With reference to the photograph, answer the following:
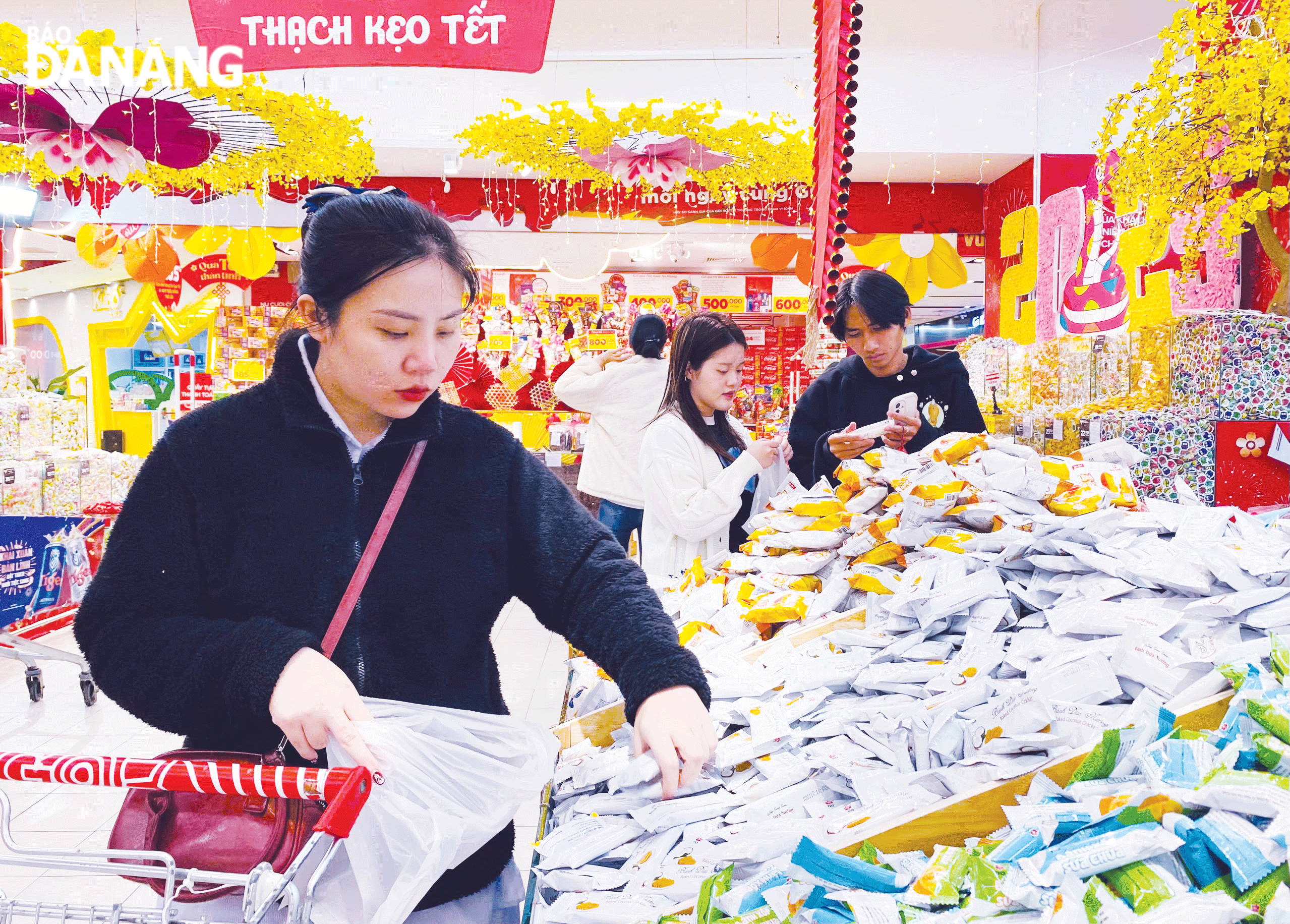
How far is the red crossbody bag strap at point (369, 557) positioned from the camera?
969 millimetres

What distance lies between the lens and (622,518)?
14.1ft

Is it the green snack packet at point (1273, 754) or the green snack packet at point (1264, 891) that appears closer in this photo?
the green snack packet at point (1264, 891)

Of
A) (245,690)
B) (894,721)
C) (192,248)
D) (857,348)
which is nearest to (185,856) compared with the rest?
(245,690)

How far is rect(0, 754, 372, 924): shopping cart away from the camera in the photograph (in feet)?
2.53

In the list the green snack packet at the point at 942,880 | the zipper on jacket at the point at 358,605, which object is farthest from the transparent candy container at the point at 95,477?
the green snack packet at the point at 942,880

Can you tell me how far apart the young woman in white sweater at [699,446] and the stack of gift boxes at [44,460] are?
4.74 m

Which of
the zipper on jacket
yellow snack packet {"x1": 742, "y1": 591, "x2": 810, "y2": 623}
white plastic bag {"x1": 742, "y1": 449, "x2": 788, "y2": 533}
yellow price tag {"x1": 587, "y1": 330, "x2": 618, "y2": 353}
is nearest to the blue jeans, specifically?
white plastic bag {"x1": 742, "y1": 449, "x2": 788, "y2": 533}

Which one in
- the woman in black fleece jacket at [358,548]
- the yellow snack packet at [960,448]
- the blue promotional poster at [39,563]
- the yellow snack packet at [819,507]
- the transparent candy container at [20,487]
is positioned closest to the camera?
the woman in black fleece jacket at [358,548]

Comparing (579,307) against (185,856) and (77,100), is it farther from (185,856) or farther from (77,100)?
(185,856)

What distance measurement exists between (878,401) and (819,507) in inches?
32.3

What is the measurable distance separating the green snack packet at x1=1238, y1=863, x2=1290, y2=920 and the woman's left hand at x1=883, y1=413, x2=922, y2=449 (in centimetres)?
187

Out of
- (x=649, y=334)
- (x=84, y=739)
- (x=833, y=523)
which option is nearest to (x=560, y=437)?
(x=649, y=334)

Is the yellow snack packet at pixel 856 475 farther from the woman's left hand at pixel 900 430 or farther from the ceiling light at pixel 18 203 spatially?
the ceiling light at pixel 18 203

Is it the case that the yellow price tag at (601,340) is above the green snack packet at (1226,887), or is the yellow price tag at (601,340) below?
A: above
